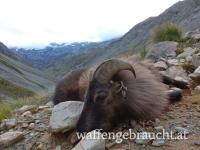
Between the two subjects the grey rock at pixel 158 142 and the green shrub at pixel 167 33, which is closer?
the grey rock at pixel 158 142

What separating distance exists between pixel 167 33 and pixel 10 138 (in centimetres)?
1046

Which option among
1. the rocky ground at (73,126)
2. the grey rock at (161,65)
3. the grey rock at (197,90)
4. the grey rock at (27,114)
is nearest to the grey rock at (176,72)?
the grey rock at (161,65)

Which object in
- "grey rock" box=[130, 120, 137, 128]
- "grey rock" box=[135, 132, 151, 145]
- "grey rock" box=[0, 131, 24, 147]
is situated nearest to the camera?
"grey rock" box=[135, 132, 151, 145]

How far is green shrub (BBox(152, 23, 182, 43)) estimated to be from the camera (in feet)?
56.2

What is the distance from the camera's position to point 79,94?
9.07 metres

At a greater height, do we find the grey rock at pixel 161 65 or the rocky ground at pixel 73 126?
the grey rock at pixel 161 65

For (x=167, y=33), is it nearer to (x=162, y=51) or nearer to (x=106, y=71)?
(x=162, y=51)

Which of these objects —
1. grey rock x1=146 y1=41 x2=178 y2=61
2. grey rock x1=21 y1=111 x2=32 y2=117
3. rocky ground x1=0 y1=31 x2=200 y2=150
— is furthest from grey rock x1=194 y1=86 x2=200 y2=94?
grey rock x1=146 y1=41 x2=178 y2=61

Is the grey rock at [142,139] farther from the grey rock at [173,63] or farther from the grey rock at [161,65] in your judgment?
the grey rock at [173,63]

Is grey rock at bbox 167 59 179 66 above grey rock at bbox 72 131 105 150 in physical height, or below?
above

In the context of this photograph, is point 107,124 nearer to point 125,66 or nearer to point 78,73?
point 125,66

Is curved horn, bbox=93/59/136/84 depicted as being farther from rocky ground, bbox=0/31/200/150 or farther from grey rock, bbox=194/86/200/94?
grey rock, bbox=194/86/200/94

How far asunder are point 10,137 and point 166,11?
4169 inches

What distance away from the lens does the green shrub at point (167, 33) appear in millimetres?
17125
